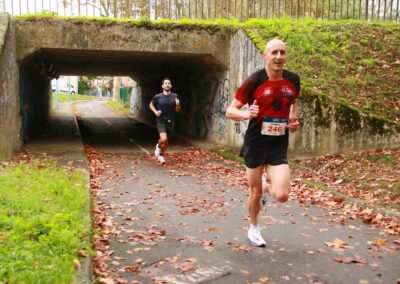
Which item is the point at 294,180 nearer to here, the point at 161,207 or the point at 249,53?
the point at 161,207

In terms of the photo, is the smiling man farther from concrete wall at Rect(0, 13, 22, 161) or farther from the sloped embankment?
concrete wall at Rect(0, 13, 22, 161)

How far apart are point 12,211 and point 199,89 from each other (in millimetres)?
13861

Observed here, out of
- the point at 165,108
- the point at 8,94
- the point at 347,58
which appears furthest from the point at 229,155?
the point at 8,94

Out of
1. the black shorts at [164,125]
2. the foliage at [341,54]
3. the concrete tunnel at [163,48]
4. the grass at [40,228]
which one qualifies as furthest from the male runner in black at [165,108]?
the grass at [40,228]

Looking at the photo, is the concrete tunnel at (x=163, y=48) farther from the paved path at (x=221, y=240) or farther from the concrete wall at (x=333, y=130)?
the paved path at (x=221, y=240)

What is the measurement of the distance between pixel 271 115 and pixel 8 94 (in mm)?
9231

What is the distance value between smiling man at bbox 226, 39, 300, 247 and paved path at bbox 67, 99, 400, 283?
2.77 feet

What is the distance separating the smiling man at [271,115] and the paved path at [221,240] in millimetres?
843

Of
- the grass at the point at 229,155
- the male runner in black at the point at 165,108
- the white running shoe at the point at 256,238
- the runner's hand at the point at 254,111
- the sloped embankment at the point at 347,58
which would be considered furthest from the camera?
the grass at the point at 229,155

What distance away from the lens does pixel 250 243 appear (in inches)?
233

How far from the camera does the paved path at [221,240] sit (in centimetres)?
495

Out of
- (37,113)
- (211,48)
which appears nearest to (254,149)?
(211,48)

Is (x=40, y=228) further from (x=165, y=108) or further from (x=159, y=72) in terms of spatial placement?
(x=159, y=72)

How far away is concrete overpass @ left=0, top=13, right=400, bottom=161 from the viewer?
1169 centimetres
